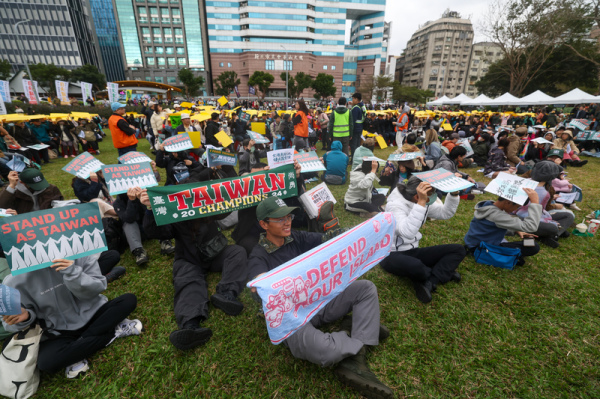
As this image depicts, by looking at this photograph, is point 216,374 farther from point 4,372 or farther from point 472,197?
point 472,197

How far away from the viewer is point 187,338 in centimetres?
273

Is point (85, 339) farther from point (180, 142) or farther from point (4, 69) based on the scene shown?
point (4, 69)

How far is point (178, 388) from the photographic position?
98.3 inches

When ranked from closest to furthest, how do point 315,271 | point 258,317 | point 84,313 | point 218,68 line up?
point 315,271
point 84,313
point 258,317
point 218,68

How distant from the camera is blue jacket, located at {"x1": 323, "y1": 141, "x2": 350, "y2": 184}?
7594mm

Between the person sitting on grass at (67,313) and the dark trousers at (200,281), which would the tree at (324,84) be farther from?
the person sitting on grass at (67,313)

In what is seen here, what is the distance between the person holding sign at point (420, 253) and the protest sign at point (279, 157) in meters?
2.64

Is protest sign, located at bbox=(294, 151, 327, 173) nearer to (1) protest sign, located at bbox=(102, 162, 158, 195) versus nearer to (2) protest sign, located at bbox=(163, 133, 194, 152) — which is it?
(2) protest sign, located at bbox=(163, 133, 194, 152)

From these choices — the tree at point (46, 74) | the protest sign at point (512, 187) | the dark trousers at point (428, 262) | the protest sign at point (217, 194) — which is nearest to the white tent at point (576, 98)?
the protest sign at point (512, 187)

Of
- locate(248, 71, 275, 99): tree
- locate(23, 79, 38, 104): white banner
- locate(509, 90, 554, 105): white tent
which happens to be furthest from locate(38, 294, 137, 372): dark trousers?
locate(248, 71, 275, 99): tree

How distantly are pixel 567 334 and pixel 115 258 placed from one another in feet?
20.0

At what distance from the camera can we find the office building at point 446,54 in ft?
284

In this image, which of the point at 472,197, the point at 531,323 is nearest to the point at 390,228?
the point at 531,323

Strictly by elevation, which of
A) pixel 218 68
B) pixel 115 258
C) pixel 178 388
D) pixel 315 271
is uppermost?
pixel 218 68
